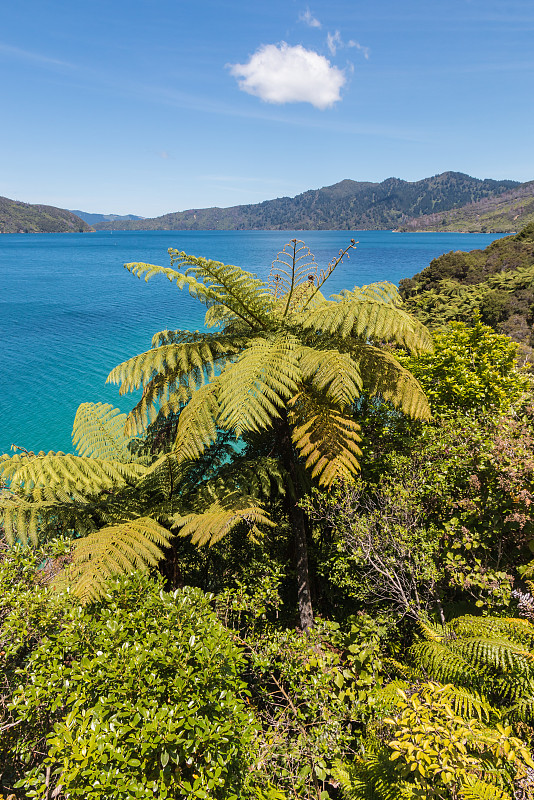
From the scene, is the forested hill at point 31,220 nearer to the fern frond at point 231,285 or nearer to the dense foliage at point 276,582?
the fern frond at point 231,285

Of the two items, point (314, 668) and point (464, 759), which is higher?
point (464, 759)

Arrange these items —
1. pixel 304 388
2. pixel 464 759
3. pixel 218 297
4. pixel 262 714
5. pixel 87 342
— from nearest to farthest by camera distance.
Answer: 1. pixel 464 759
2. pixel 262 714
3. pixel 304 388
4. pixel 218 297
5. pixel 87 342

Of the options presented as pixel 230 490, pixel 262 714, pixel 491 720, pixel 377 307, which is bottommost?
pixel 262 714

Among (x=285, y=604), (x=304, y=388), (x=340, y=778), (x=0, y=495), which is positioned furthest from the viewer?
(x=285, y=604)

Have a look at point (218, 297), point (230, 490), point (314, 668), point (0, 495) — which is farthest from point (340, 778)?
point (218, 297)

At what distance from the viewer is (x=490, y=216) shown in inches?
6102

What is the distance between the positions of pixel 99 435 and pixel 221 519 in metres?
2.88

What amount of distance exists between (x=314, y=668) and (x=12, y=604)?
271 cm

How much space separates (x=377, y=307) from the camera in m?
4.19

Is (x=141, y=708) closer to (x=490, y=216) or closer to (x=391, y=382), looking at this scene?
(x=391, y=382)

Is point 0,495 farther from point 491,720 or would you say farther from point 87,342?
point 87,342

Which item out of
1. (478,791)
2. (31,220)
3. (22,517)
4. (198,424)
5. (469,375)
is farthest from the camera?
(31,220)

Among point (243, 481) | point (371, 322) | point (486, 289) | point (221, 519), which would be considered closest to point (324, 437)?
point (243, 481)

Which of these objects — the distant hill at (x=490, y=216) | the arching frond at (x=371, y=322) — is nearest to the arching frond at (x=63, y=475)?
the arching frond at (x=371, y=322)
